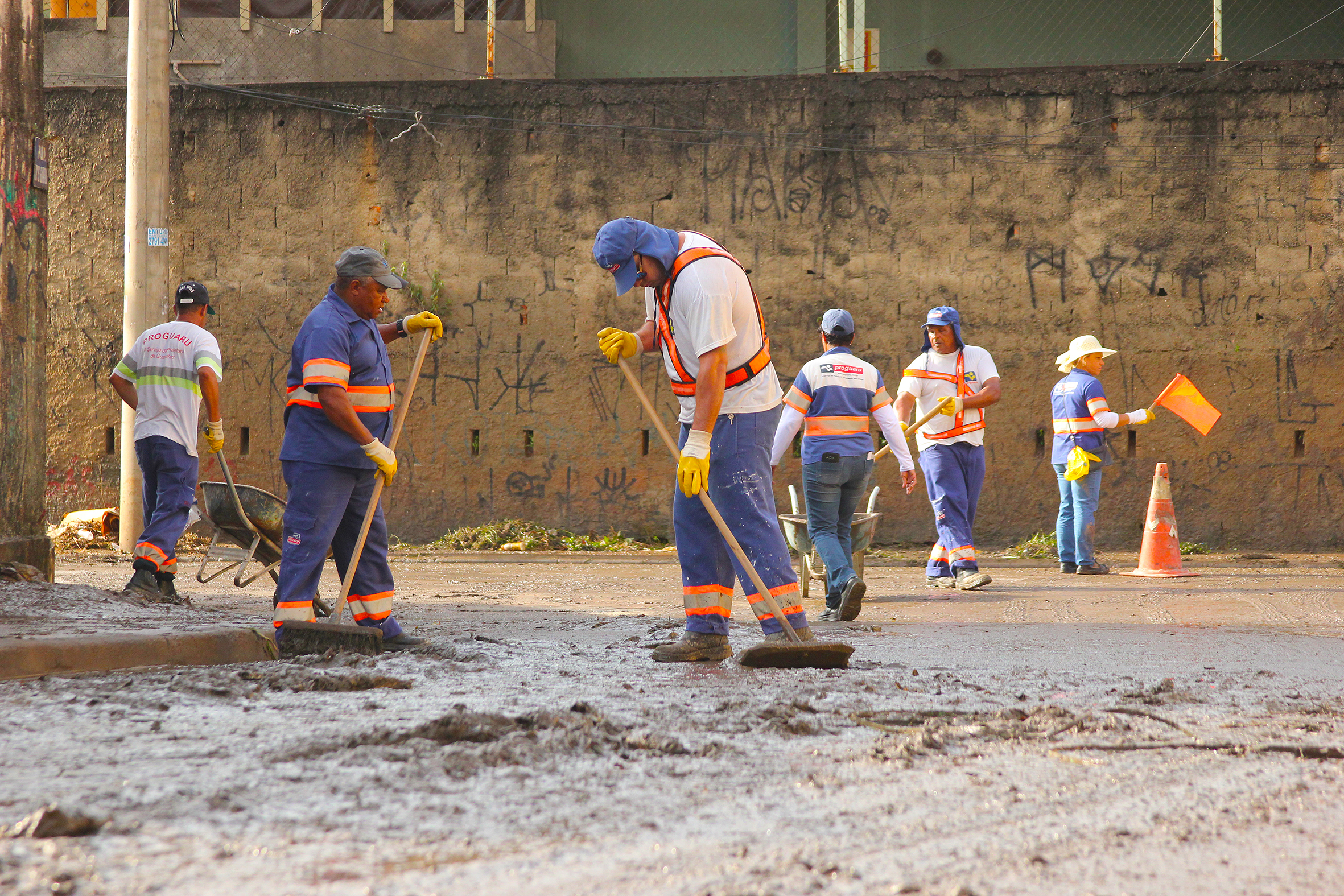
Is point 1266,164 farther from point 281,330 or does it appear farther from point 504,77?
point 281,330

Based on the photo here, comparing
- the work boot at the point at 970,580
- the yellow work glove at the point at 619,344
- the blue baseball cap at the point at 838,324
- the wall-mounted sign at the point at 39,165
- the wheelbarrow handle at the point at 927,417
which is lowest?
the work boot at the point at 970,580

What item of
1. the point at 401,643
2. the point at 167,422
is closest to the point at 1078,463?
the point at 401,643

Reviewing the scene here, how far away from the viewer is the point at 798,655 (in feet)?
15.3

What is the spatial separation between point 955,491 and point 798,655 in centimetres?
412

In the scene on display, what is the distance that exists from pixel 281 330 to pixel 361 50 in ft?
13.0

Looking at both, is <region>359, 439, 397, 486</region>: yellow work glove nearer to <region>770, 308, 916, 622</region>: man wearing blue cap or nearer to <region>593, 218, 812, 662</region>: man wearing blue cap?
<region>593, 218, 812, 662</region>: man wearing blue cap

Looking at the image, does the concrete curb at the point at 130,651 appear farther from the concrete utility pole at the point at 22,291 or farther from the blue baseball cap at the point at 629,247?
the concrete utility pole at the point at 22,291

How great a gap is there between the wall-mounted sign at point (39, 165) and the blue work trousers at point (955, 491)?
250 inches

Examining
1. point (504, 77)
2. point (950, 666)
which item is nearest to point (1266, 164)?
point (504, 77)

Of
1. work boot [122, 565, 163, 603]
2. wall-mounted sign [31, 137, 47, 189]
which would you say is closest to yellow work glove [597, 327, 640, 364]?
work boot [122, 565, 163, 603]

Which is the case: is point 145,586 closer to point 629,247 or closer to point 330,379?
point 330,379

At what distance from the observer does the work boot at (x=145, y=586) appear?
6.44 meters

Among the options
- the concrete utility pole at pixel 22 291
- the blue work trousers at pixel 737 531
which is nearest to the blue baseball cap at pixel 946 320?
the blue work trousers at pixel 737 531

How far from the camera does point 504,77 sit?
1327 centimetres
